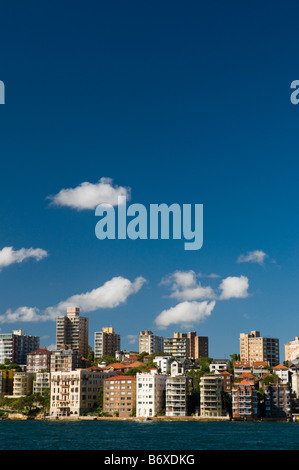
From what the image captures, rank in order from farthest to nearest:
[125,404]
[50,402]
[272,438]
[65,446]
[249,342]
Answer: [249,342]
[50,402]
[125,404]
[272,438]
[65,446]

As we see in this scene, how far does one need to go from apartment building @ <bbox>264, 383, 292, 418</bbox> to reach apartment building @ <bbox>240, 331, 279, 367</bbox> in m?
32.1

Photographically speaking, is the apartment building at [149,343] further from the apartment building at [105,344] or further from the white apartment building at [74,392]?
the white apartment building at [74,392]

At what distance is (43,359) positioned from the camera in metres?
92.9

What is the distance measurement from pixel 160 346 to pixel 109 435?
69065mm

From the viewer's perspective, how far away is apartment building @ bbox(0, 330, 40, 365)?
104500mm

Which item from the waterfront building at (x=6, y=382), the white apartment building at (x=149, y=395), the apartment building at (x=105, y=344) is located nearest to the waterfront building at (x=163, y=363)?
the white apartment building at (x=149, y=395)

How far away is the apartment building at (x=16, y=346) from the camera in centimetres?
10450

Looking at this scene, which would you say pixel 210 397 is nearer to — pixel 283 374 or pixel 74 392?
pixel 283 374
